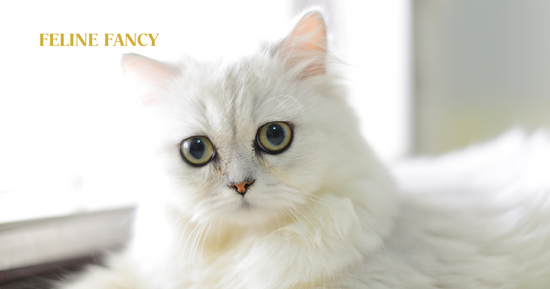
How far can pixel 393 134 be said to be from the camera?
3318 mm


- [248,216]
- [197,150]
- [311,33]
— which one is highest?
[311,33]

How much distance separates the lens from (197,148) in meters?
1.12

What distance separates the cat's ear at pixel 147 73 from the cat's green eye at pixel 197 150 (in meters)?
0.23

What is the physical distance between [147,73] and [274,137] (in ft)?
1.60

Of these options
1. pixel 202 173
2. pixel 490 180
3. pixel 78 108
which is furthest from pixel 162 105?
pixel 490 180

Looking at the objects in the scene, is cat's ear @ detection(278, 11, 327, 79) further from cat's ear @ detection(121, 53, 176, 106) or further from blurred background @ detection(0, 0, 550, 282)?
cat's ear @ detection(121, 53, 176, 106)

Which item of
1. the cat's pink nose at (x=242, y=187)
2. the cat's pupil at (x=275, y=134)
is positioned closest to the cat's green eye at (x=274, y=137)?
the cat's pupil at (x=275, y=134)

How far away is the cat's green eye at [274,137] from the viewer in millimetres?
1094

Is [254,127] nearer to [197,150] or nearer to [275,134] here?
[275,134]

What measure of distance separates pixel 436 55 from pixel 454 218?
93.3 inches

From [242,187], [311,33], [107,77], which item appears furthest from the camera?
[107,77]

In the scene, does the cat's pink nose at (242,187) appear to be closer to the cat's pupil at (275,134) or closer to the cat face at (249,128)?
the cat face at (249,128)

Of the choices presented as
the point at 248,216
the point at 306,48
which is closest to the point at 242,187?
the point at 248,216

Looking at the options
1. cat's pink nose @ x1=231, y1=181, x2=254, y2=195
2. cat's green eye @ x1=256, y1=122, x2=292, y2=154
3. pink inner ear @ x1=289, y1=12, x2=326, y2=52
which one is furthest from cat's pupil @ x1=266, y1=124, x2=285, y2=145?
pink inner ear @ x1=289, y1=12, x2=326, y2=52
